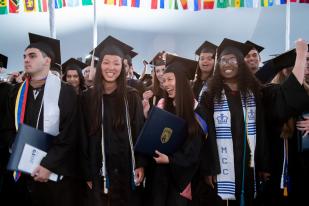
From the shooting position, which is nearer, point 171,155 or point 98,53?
point 171,155

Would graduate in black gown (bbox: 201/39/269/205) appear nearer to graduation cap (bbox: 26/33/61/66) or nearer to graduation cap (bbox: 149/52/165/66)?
graduation cap (bbox: 26/33/61/66)

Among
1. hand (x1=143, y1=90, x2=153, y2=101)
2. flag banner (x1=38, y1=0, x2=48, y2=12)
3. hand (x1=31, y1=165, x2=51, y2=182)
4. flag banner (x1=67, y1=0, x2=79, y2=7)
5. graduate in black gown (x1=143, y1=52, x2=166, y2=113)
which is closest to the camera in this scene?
hand (x1=31, y1=165, x2=51, y2=182)

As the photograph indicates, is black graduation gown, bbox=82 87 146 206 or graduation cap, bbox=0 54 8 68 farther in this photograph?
graduation cap, bbox=0 54 8 68

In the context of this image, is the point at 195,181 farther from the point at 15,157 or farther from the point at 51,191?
the point at 15,157

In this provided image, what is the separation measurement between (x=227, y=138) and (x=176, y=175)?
2.06ft

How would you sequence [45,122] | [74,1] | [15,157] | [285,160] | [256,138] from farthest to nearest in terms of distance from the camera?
[74,1] → [285,160] → [256,138] → [45,122] → [15,157]

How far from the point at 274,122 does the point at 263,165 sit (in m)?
0.51

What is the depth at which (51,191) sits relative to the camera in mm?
2939

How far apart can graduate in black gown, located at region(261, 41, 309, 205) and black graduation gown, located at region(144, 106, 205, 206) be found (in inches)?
34.7

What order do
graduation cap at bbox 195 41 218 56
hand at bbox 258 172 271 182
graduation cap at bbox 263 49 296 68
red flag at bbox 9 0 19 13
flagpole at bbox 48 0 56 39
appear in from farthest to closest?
red flag at bbox 9 0 19 13 < flagpole at bbox 48 0 56 39 < graduation cap at bbox 195 41 218 56 < graduation cap at bbox 263 49 296 68 < hand at bbox 258 172 271 182

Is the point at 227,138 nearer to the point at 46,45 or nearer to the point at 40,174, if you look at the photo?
the point at 40,174

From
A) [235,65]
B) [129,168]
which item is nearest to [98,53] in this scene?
[129,168]

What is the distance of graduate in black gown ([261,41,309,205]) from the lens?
3125mm

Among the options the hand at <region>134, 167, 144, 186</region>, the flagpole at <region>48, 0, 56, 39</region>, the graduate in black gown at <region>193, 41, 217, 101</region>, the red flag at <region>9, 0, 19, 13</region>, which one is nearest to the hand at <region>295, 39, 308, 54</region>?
the graduate in black gown at <region>193, 41, 217, 101</region>
